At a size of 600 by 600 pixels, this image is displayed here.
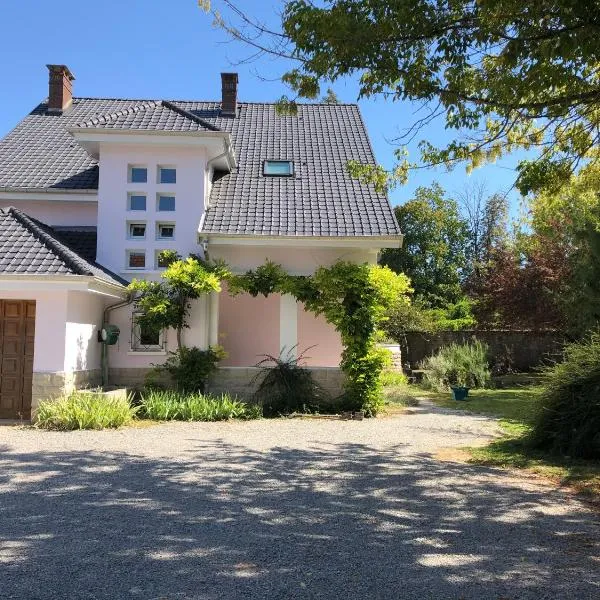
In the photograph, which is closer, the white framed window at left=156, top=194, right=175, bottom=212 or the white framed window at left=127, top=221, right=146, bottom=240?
the white framed window at left=127, top=221, right=146, bottom=240

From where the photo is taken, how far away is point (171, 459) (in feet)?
26.6

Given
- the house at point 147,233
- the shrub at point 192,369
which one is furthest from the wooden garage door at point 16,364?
the shrub at point 192,369

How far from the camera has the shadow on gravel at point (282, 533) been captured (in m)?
4.01

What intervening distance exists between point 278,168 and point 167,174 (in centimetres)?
343

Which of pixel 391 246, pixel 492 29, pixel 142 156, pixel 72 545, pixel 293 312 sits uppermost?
pixel 142 156

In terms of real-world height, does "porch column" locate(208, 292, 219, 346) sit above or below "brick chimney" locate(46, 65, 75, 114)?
below

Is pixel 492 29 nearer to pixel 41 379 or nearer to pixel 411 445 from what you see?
pixel 411 445

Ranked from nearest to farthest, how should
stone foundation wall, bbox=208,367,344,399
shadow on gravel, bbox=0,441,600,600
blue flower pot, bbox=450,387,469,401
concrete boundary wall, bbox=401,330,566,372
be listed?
shadow on gravel, bbox=0,441,600,600 < stone foundation wall, bbox=208,367,344,399 < blue flower pot, bbox=450,387,469,401 < concrete boundary wall, bbox=401,330,566,372

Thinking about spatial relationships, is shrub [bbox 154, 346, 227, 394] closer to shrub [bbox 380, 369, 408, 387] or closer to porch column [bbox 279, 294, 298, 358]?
porch column [bbox 279, 294, 298, 358]

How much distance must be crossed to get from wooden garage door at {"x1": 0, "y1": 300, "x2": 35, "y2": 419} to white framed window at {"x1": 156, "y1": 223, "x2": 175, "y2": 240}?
3.49 metres

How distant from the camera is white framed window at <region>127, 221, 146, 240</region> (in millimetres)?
14164

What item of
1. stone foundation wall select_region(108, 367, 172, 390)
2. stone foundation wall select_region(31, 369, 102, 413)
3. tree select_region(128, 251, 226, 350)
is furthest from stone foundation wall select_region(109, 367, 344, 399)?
stone foundation wall select_region(31, 369, 102, 413)

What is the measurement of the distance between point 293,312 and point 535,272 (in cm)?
961

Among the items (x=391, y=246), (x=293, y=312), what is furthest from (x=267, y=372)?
(x=391, y=246)
